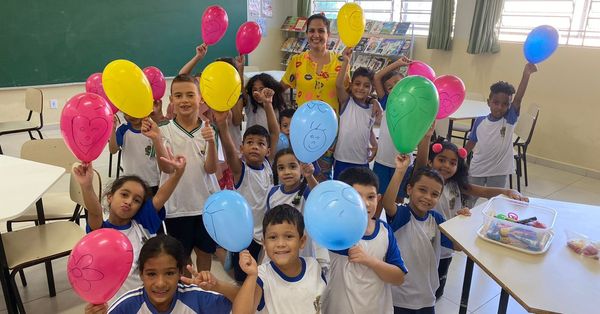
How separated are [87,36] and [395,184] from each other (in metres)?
5.35

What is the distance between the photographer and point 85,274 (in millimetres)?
1110

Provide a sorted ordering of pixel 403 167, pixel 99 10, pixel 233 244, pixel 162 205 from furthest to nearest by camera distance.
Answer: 1. pixel 99 10
2. pixel 162 205
3. pixel 403 167
4. pixel 233 244

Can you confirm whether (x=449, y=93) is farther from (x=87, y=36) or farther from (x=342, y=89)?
(x=87, y=36)

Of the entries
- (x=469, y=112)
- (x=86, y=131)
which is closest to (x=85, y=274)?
(x=86, y=131)

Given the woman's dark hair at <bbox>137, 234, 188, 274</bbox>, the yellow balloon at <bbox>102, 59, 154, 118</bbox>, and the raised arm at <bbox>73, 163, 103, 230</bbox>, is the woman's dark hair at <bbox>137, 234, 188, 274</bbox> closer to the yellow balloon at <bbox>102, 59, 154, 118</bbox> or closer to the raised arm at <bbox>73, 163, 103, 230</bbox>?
the raised arm at <bbox>73, 163, 103, 230</bbox>

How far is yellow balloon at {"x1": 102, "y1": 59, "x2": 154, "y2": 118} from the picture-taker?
1730mm

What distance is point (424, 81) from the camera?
164 centimetres

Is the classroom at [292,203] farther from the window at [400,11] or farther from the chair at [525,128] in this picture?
the window at [400,11]

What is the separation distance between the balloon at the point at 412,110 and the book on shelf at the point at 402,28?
460 cm

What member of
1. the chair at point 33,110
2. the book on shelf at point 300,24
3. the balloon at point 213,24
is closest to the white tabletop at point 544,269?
the balloon at point 213,24

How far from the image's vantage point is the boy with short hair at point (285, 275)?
50.8 inches

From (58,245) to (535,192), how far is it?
402 cm

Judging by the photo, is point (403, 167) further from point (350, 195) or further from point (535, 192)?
point (535, 192)

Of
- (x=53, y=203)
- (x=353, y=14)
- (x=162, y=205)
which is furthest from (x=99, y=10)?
(x=162, y=205)
